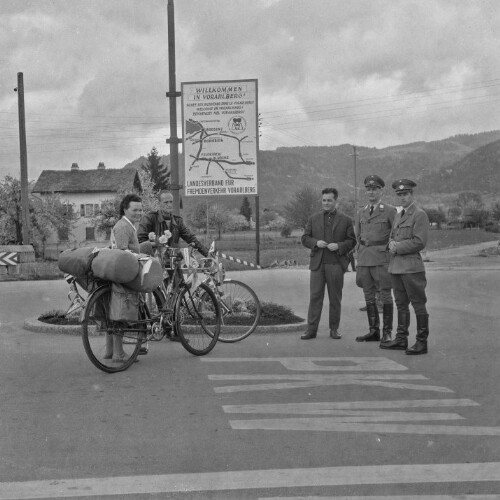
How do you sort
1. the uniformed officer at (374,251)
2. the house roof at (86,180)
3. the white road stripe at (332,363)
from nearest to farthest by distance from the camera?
1. the white road stripe at (332,363)
2. the uniformed officer at (374,251)
3. the house roof at (86,180)

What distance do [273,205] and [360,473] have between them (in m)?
185

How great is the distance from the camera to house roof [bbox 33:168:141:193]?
93.3 m

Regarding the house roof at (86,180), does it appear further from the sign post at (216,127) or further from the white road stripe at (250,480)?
the white road stripe at (250,480)

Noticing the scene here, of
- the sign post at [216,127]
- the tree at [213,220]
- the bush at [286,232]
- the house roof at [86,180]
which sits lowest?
the bush at [286,232]

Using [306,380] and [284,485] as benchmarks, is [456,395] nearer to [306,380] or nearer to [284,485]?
[306,380]

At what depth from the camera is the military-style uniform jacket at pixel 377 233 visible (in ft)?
31.6

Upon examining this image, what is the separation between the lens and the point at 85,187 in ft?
307

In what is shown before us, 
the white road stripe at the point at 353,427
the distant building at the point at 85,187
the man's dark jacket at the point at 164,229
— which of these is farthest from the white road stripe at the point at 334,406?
the distant building at the point at 85,187

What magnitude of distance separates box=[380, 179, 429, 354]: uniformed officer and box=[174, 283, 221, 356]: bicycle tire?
80.9 inches

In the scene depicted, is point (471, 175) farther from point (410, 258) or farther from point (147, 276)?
point (147, 276)

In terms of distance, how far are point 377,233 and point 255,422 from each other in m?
4.64

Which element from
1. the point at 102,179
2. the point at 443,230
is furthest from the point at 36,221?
the point at 443,230

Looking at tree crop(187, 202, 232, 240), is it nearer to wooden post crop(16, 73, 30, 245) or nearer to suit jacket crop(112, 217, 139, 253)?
wooden post crop(16, 73, 30, 245)

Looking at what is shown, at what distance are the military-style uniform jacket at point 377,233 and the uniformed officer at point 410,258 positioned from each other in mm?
604
